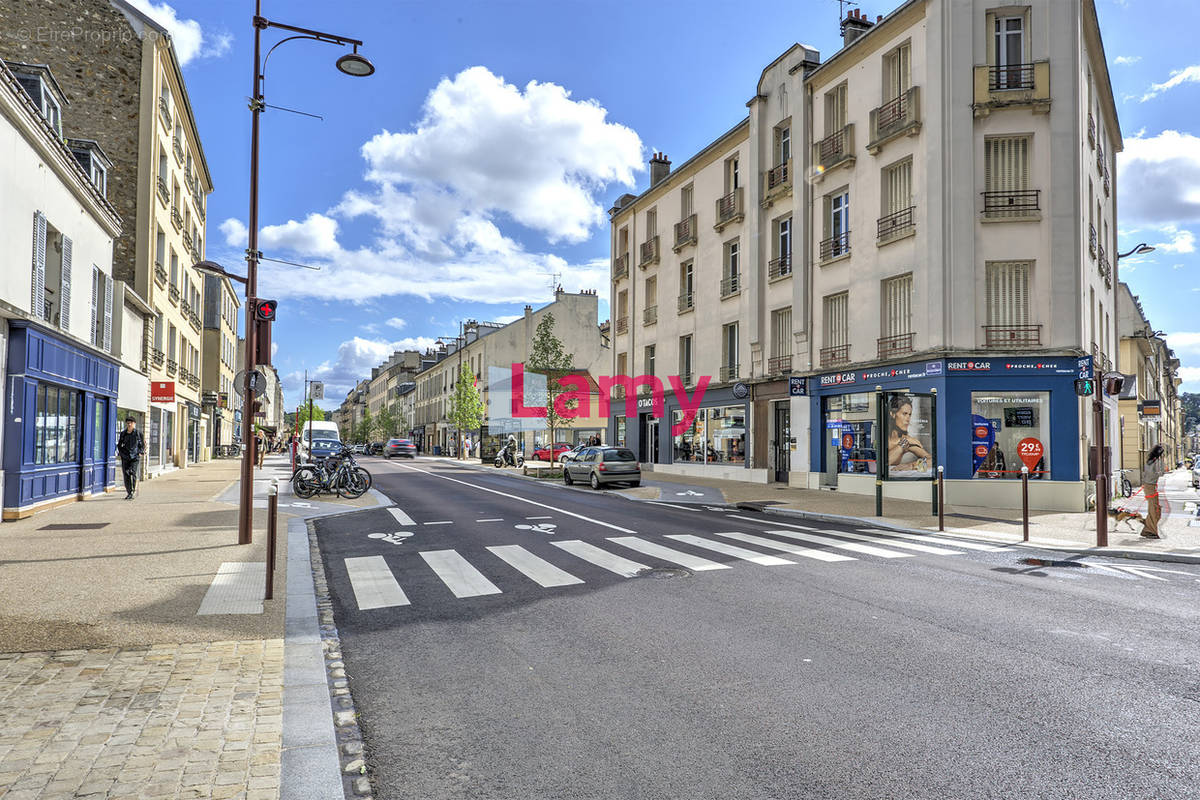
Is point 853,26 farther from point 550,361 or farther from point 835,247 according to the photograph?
point 550,361

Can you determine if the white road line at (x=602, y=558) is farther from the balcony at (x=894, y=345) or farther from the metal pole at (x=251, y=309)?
the balcony at (x=894, y=345)

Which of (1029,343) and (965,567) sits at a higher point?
(1029,343)

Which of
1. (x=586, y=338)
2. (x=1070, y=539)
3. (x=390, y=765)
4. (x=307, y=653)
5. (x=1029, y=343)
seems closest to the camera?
(x=390, y=765)

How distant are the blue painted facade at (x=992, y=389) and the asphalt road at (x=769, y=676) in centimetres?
834

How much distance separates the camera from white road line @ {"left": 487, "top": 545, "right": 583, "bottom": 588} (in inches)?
300

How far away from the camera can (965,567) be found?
28.6ft

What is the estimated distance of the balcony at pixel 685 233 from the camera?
2936cm

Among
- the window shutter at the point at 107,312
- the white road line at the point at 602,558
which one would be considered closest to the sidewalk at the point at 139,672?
the white road line at the point at 602,558

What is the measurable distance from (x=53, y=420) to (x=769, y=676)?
14584 mm

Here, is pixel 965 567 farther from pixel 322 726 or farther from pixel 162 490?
pixel 162 490

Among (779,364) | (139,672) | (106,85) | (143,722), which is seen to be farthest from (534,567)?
(106,85)

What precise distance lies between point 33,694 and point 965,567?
8.82 meters

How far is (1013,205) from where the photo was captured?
57.6 ft

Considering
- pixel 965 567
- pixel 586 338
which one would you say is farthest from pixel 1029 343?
pixel 586 338
